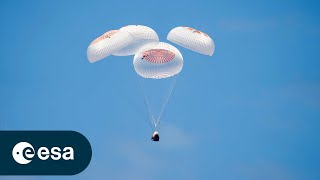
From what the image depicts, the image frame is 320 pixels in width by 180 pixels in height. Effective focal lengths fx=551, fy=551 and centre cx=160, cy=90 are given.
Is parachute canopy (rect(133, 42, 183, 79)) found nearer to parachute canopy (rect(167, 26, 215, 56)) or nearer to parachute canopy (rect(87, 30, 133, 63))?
parachute canopy (rect(167, 26, 215, 56))

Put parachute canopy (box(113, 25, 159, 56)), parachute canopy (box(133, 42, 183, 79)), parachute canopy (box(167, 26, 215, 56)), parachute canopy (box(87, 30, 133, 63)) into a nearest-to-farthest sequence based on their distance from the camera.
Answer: parachute canopy (box(87, 30, 133, 63)) → parachute canopy (box(113, 25, 159, 56)) → parachute canopy (box(167, 26, 215, 56)) → parachute canopy (box(133, 42, 183, 79))

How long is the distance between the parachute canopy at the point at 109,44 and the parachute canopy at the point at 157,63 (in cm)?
383

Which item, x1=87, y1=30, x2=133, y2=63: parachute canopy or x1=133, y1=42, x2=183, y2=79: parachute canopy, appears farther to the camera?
x1=133, y1=42, x2=183, y2=79: parachute canopy

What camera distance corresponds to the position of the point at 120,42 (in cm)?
4100

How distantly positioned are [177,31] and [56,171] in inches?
583

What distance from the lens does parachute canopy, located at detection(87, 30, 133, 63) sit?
135ft

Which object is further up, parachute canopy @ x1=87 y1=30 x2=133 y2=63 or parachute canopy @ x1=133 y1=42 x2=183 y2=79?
parachute canopy @ x1=87 y1=30 x2=133 y2=63

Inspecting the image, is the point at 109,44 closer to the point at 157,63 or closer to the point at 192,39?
the point at 157,63

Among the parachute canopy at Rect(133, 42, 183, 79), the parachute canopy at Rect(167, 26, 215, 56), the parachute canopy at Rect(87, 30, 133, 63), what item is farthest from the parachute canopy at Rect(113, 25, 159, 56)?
the parachute canopy at Rect(167, 26, 215, 56)

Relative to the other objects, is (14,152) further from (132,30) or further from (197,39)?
(197,39)

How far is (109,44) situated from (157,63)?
18.3 ft

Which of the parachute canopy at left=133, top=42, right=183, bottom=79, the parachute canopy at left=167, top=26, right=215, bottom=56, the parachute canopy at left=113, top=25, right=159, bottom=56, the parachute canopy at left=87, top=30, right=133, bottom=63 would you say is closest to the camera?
the parachute canopy at left=87, top=30, right=133, bottom=63

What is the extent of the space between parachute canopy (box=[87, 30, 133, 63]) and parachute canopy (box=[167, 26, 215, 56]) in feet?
12.6

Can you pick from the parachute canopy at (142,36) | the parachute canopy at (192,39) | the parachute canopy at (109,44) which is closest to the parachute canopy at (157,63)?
the parachute canopy at (142,36)
